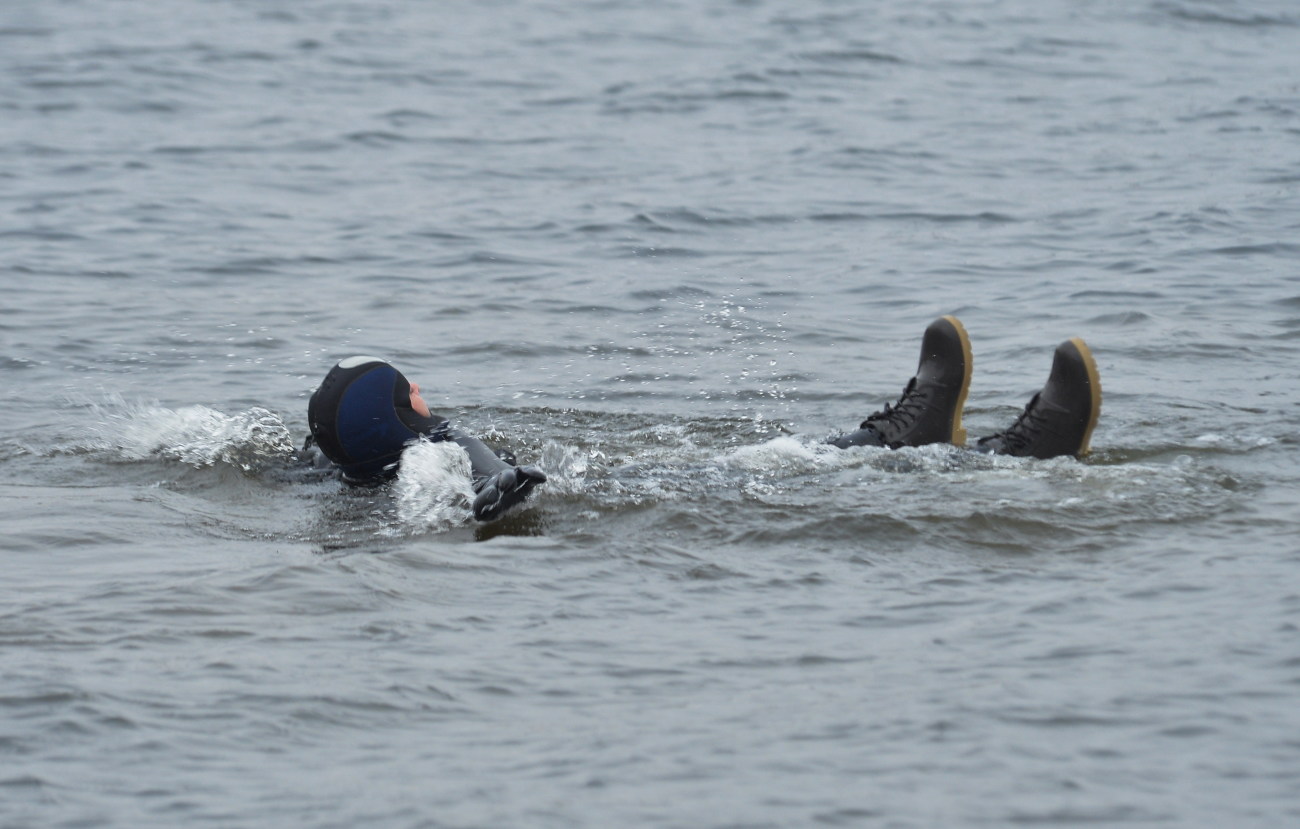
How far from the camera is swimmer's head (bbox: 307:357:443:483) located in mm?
A: 6629

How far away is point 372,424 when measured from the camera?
22.0ft

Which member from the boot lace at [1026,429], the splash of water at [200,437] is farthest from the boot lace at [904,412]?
the splash of water at [200,437]

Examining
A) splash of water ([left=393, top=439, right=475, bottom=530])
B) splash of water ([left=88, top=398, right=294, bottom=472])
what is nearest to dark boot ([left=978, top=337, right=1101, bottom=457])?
splash of water ([left=393, top=439, right=475, bottom=530])

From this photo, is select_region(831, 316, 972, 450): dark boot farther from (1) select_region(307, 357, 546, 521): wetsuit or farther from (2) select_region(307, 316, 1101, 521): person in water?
(1) select_region(307, 357, 546, 521): wetsuit

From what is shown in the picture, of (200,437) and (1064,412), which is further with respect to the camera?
(200,437)

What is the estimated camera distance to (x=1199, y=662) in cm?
468

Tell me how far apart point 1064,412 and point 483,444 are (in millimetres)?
2462

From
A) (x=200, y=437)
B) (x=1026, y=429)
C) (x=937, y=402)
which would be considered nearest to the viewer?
(x=1026, y=429)

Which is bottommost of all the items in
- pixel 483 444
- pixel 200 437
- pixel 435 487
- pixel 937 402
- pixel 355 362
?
pixel 200 437

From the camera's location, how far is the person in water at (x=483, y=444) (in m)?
6.65

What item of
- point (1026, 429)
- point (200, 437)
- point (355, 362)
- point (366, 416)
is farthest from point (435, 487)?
point (1026, 429)

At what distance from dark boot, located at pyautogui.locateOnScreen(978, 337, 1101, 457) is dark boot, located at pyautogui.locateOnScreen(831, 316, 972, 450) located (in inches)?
11.1

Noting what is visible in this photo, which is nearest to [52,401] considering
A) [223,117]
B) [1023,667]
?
[1023,667]

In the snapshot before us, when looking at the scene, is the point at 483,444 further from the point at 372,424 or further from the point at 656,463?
the point at 656,463
